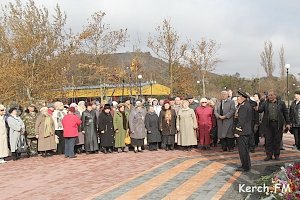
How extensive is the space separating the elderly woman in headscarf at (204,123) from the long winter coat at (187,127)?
0.67 feet

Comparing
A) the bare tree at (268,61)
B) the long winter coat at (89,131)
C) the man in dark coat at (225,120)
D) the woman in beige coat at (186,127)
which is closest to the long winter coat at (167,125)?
the woman in beige coat at (186,127)

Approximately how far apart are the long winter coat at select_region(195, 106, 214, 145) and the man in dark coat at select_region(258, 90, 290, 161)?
103 inches

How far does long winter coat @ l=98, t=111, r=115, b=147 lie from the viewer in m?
12.6

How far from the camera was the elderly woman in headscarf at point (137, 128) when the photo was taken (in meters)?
12.6

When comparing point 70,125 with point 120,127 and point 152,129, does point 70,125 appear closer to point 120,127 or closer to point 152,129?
point 120,127

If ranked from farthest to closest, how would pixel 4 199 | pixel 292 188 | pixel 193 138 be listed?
pixel 193 138
pixel 4 199
pixel 292 188

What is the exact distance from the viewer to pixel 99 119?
12.6m

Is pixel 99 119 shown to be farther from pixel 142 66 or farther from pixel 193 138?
pixel 142 66

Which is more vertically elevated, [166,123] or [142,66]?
[142,66]

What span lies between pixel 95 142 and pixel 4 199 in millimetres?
5504

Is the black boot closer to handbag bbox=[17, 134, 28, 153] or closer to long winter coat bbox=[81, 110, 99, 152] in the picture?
handbag bbox=[17, 134, 28, 153]

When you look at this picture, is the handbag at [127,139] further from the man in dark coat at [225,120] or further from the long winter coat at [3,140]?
the long winter coat at [3,140]

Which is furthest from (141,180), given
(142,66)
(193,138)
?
(142,66)

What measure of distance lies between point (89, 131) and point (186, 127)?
3118 mm
